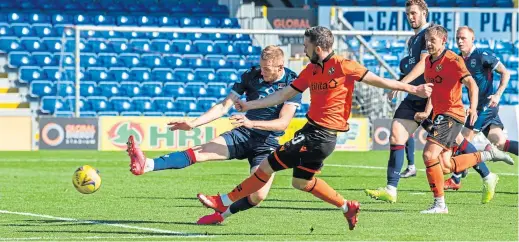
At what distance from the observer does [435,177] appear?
39.7 feet

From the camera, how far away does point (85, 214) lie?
12.1 metres

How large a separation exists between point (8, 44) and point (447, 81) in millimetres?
21198

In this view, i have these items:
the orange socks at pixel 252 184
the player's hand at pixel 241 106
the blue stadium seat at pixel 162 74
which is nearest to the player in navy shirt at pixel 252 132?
the orange socks at pixel 252 184

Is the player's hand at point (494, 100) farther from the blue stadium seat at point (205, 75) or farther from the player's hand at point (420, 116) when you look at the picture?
the blue stadium seat at point (205, 75)

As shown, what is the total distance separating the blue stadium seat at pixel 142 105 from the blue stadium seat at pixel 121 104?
130 millimetres

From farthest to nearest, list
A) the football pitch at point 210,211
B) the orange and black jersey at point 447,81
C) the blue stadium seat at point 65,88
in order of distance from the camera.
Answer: the blue stadium seat at point 65,88 → the orange and black jersey at point 447,81 → the football pitch at point 210,211

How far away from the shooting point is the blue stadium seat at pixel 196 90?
1238 inches

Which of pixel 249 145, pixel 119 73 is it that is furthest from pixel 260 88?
pixel 119 73

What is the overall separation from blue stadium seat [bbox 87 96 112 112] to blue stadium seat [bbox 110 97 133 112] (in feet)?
0.47

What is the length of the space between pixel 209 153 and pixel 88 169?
1137 mm

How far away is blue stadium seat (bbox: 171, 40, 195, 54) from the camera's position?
33.2 meters

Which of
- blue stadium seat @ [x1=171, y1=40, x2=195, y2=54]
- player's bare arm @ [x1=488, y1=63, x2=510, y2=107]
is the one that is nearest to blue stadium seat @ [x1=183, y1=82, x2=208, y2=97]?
blue stadium seat @ [x1=171, y1=40, x2=195, y2=54]

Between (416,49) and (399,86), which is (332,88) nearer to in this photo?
(399,86)

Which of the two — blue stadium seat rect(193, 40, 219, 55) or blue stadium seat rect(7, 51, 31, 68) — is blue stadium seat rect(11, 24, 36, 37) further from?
blue stadium seat rect(193, 40, 219, 55)
